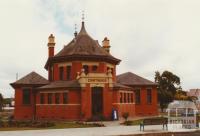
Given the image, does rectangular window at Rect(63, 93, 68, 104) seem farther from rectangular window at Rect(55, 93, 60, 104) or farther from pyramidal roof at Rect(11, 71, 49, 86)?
pyramidal roof at Rect(11, 71, 49, 86)

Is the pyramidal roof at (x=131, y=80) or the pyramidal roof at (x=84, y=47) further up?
the pyramidal roof at (x=84, y=47)

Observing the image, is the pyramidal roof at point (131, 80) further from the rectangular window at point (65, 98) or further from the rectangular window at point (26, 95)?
the rectangular window at point (65, 98)

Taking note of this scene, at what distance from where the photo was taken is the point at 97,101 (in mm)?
47938

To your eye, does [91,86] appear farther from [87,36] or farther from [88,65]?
[87,36]

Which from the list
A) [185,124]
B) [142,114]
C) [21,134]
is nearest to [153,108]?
[142,114]

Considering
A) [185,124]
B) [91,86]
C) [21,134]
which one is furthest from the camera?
[91,86]

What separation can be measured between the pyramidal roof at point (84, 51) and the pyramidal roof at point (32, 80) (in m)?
4.58

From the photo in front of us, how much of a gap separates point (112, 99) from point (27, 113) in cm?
1569

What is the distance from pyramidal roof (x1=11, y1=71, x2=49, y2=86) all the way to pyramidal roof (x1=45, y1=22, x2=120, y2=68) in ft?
15.0

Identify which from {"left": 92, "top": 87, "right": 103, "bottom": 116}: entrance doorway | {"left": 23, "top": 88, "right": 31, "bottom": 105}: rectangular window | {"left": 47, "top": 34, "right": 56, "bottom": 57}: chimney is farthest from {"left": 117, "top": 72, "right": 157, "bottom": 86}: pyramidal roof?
{"left": 23, "top": 88, "right": 31, "bottom": 105}: rectangular window

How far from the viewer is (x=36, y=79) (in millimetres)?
58969

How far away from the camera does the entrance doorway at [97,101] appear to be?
4777cm

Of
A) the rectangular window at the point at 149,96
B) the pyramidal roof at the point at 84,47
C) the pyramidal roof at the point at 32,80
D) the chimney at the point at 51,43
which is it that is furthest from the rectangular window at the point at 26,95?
the rectangular window at the point at 149,96

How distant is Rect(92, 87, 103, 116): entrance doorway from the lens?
4777 centimetres
